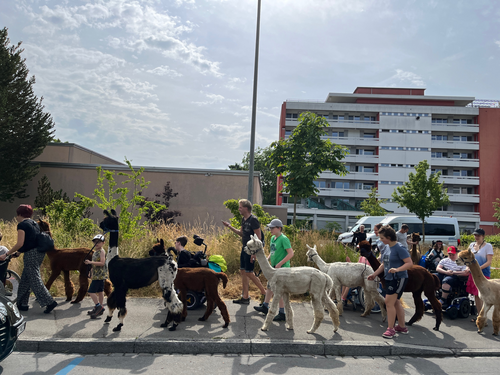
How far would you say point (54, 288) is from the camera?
7359 millimetres

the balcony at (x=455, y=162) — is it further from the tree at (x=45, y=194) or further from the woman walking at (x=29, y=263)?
the woman walking at (x=29, y=263)

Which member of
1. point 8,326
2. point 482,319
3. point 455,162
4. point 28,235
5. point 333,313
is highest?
point 455,162

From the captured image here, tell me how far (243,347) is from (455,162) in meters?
59.8

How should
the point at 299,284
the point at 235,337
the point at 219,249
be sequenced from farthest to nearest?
the point at 219,249, the point at 299,284, the point at 235,337

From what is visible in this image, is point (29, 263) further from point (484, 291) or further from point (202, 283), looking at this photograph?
point (484, 291)

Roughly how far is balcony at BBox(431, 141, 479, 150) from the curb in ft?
190

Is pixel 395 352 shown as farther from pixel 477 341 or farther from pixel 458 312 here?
pixel 458 312

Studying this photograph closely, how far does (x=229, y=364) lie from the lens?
441 cm

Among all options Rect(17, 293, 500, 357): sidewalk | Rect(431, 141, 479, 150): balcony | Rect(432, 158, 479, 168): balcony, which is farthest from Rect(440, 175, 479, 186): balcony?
Rect(17, 293, 500, 357): sidewalk

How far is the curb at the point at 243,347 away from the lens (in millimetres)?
4723

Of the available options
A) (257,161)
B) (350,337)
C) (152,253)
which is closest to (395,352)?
(350,337)

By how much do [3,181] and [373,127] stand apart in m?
51.0

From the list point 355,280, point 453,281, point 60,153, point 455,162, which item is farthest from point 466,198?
point 355,280

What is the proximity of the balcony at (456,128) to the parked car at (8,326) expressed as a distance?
62.0 m
